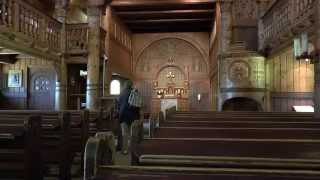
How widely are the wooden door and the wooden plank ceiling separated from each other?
150 inches

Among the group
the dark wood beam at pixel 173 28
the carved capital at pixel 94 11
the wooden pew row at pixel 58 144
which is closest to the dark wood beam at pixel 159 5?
the carved capital at pixel 94 11

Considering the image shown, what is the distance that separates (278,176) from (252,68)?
411 inches

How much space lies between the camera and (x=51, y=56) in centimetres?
1115

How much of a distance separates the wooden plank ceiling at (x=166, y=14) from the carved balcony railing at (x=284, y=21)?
3.31 meters

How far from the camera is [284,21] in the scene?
9.21 m

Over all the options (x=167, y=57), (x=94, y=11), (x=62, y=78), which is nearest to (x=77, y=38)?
(x=94, y=11)

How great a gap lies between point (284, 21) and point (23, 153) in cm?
729

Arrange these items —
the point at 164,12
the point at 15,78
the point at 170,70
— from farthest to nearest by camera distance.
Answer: the point at 170,70, the point at 164,12, the point at 15,78

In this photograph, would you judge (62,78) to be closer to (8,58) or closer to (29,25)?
(8,58)

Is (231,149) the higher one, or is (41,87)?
(41,87)

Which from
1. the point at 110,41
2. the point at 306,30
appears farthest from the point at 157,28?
the point at 306,30

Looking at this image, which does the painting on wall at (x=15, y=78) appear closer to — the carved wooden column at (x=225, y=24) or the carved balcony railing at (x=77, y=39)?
the carved balcony railing at (x=77, y=39)

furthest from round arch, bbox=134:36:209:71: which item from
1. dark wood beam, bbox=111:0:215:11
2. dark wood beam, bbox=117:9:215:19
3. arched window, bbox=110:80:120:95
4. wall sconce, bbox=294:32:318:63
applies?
wall sconce, bbox=294:32:318:63

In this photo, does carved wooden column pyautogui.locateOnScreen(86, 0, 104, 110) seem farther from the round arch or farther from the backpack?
the round arch
